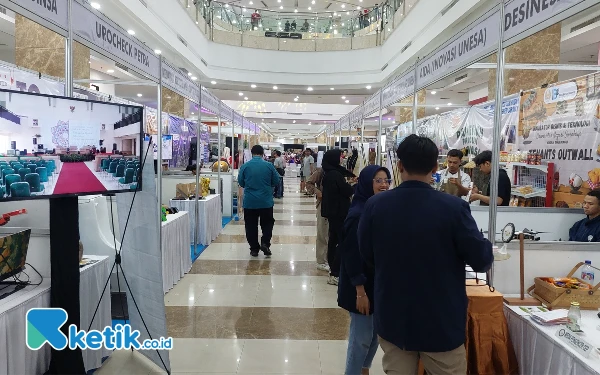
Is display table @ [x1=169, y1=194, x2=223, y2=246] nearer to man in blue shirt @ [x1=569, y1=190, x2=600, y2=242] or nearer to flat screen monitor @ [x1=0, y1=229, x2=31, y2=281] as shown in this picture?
flat screen monitor @ [x1=0, y1=229, x2=31, y2=281]

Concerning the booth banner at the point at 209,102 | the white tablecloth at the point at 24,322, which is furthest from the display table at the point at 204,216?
the white tablecloth at the point at 24,322

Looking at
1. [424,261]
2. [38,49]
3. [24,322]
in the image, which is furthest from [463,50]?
[38,49]

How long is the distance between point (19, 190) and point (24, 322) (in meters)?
0.83

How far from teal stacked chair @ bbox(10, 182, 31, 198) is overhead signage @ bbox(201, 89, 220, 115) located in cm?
463

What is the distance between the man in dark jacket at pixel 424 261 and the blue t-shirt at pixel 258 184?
4377 mm

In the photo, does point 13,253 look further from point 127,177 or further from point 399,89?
point 399,89

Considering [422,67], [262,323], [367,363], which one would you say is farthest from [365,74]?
[367,363]

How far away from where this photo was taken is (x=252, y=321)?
3889mm

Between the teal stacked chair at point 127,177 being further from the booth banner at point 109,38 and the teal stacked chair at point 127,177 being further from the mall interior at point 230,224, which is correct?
the booth banner at point 109,38

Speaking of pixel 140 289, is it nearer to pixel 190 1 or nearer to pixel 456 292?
pixel 456 292

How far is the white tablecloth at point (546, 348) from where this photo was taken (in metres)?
1.76

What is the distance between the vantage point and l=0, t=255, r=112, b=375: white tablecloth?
7.42 ft

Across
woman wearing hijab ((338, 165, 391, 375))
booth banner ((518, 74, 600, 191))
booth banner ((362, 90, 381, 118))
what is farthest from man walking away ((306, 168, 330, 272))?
woman wearing hijab ((338, 165, 391, 375))

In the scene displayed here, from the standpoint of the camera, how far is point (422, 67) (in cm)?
388
